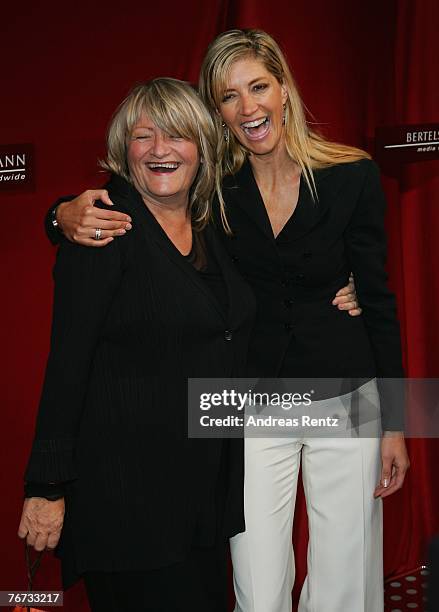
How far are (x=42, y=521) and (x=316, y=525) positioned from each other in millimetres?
752

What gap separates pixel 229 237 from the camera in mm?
2088

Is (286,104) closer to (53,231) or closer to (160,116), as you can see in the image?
(160,116)

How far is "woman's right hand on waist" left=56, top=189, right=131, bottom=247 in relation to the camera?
1.71m

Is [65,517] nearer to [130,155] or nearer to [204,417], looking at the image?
[204,417]

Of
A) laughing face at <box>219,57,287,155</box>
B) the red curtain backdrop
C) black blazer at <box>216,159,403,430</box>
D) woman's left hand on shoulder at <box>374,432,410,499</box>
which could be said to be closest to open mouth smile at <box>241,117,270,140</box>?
laughing face at <box>219,57,287,155</box>

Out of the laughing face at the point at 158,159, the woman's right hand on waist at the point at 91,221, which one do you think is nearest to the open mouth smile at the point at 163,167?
the laughing face at the point at 158,159

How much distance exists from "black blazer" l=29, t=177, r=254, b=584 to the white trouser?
19 cm

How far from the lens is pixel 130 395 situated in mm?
1798

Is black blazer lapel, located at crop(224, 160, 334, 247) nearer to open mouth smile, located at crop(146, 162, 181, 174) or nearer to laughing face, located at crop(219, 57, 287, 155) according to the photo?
laughing face, located at crop(219, 57, 287, 155)

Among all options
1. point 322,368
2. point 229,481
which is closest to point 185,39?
point 322,368

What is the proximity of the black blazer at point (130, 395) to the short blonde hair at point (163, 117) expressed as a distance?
0.06 meters

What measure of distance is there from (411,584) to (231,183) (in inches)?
69.1

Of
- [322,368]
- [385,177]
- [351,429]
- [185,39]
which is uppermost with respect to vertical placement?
[185,39]

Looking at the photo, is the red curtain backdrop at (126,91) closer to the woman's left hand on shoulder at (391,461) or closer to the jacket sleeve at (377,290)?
the jacket sleeve at (377,290)
